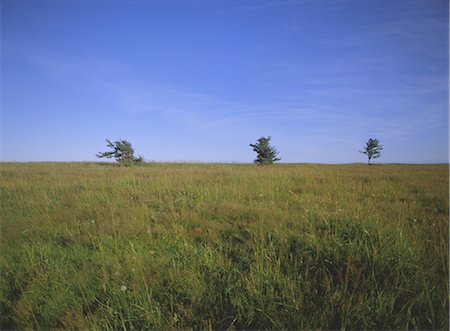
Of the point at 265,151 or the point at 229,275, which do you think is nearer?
the point at 229,275

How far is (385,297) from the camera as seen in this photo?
1.83m

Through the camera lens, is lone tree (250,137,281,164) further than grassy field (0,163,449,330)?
Yes

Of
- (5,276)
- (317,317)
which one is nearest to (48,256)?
(5,276)

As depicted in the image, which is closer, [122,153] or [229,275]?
[229,275]

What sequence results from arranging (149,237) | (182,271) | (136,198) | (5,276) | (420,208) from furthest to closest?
(136,198), (420,208), (149,237), (5,276), (182,271)

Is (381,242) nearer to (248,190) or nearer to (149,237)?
(149,237)

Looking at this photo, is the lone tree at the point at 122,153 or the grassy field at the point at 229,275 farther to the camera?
the lone tree at the point at 122,153

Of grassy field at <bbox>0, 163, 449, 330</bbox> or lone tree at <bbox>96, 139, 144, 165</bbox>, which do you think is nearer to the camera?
grassy field at <bbox>0, 163, 449, 330</bbox>

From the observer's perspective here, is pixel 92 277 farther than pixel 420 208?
No

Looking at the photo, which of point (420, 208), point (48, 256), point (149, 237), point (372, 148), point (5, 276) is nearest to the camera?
point (5, 276)

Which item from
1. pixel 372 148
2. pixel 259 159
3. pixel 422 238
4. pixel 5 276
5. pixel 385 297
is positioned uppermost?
pixel 372 148

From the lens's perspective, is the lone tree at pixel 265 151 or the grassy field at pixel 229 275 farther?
the lone tree at pixel 265 151

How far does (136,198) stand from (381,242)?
→ 560 cm

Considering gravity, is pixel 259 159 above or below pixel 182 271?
above
